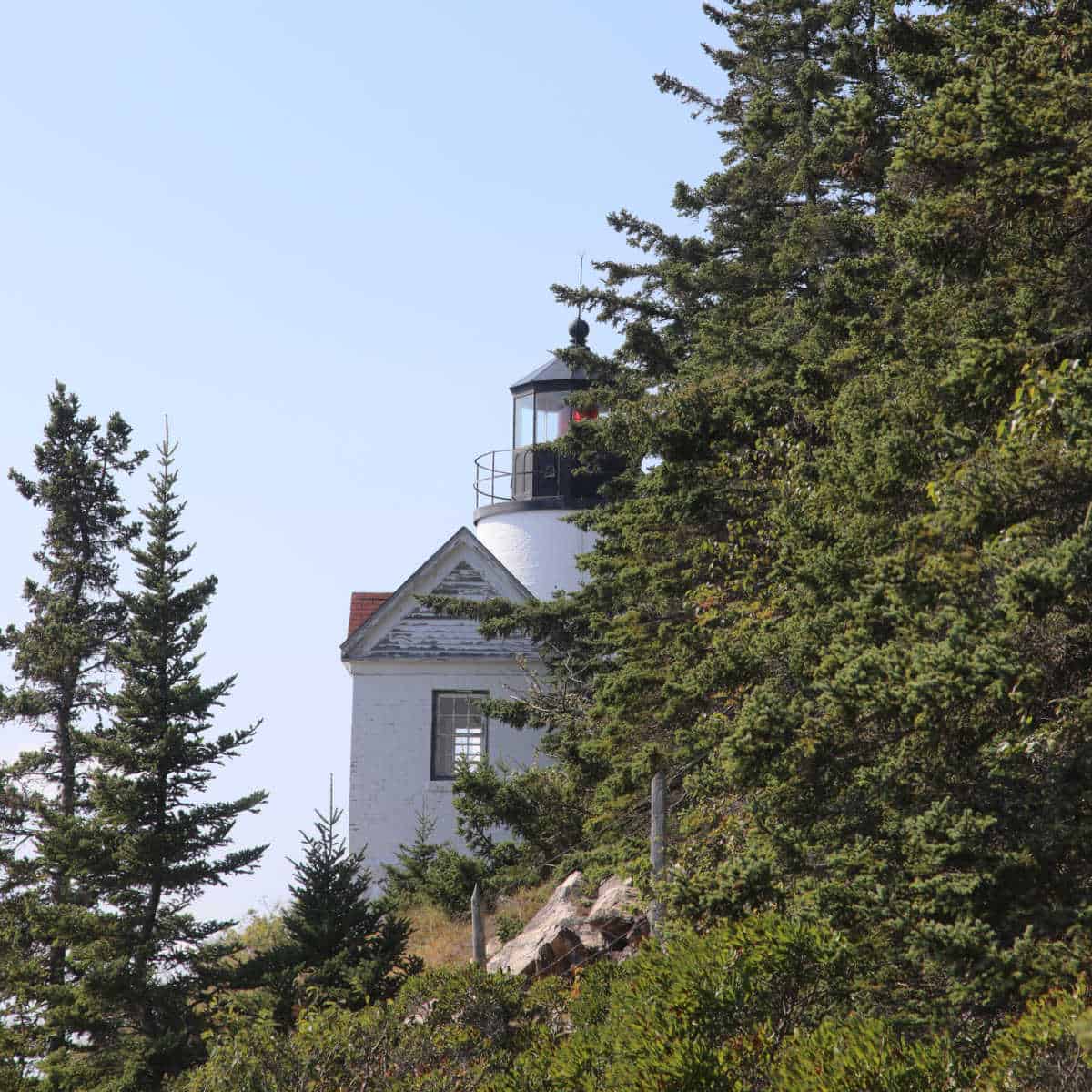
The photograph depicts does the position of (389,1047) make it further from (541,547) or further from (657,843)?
(541,547)

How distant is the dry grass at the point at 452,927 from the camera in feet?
62.9

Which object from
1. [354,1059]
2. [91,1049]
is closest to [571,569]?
[91,1049]

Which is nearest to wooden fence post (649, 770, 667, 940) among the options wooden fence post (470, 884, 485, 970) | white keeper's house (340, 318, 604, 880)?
wooden fence post (470, 884, 485, 970)

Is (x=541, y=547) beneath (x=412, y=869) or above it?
above

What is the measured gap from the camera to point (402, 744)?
87.1 ft

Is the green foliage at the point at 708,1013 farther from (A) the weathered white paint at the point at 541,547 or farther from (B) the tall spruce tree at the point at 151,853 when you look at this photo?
(A) the weathered white paint at the point at 541,547

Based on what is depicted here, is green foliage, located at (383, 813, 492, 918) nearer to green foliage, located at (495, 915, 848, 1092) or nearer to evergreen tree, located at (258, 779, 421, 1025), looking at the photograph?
evergreen tree, located at (258, 779, 421, 1025)

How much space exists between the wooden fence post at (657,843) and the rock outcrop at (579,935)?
1.19m

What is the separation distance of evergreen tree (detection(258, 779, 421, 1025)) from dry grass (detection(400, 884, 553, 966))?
1.35 m

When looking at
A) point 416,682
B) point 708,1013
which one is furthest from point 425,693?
point 708,1013

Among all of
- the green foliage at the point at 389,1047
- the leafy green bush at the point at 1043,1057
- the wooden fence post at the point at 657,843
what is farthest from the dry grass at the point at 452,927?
the leafy green bush at the point at 1043,1057

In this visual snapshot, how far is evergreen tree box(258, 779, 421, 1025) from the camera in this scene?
1662 centimetres

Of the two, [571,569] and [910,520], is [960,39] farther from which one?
[571,569]

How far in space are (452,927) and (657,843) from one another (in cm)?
957
